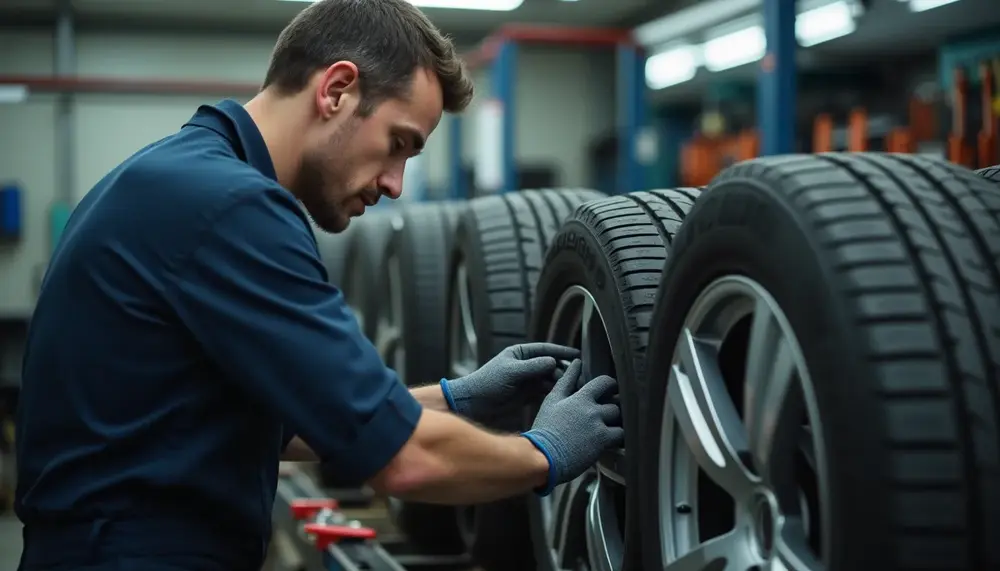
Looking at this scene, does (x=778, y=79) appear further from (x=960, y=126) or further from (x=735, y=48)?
(x=735, y=48)

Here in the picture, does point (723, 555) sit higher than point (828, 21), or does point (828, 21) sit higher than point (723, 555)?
point (828, 21)

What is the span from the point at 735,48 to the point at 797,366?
10008 mm

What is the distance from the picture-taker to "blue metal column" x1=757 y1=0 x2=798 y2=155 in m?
3.62

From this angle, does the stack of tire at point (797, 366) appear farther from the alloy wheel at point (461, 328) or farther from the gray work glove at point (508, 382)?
the alloy wheel at point (461, 328)

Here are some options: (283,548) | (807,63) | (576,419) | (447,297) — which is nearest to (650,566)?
(576,419)

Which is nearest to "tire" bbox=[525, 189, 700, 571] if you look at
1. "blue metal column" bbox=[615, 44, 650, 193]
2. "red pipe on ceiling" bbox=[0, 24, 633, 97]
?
"blue metal column" bbox=[615, 44, 650, 193]

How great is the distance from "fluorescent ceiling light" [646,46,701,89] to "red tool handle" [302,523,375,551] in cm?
950

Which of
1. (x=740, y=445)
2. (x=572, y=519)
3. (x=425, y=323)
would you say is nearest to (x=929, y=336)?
(x=740, y=445)

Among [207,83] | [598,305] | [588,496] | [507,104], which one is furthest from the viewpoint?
[207,83]

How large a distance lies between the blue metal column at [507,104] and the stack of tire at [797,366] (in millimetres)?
4330

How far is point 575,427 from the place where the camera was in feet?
5.49

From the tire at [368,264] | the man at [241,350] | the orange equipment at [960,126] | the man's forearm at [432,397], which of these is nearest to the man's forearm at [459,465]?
the man at [241,350]

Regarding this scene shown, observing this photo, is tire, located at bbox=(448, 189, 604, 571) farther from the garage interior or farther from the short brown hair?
the short brown hair

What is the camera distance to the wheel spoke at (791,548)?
1.25m
